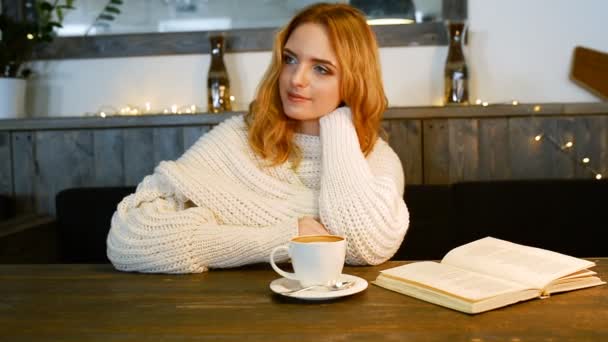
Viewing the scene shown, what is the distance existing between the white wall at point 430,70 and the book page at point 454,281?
4.29ft

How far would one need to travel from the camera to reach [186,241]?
1283 mm

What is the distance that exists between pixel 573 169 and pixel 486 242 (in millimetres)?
1075

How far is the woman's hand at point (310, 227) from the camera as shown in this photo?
133 centimetres

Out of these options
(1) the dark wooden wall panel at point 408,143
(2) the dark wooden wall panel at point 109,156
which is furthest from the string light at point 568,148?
(2) the dark wooden wall panel at point 109,156

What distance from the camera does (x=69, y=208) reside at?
210 cm

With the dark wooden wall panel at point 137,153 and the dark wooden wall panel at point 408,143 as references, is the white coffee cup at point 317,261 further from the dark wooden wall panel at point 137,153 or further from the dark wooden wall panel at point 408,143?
the dark wooden wall panel at point 137,153

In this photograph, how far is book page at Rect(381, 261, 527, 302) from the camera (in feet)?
3.06

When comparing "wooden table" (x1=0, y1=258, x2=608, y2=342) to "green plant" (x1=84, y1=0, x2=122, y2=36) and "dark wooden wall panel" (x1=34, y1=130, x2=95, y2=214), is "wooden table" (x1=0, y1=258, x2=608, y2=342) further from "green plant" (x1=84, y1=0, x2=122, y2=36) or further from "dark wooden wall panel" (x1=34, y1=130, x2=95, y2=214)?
"green plant" (x1=84, y1=0, x2=122, y2=36)

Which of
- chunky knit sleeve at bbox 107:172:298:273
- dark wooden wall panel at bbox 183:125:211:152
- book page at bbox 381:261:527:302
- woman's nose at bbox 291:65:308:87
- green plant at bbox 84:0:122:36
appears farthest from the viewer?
green plant at bbox 84:0:122:36

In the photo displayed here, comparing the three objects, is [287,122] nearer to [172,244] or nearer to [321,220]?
[321,220]

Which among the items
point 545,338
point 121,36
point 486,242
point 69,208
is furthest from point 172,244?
point 121,36

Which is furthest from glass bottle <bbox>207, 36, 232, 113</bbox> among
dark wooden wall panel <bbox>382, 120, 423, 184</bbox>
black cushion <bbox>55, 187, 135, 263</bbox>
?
dark wooden wall panel <bbox>382, 120, 423, 184</bbox>

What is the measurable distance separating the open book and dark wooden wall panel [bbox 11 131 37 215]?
5.20 ft

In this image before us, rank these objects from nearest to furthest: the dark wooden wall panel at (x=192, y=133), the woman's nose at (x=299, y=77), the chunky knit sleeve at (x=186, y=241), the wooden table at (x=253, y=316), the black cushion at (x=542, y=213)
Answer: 1. the wooden table at (x=253, y=316)
2. the chunky knit sleeve at (x=186, y=241)
3. the woman's nose at (x=299, y=77)
4. the black cushion at (x=542, y=213)
5. the dark wooden wall panel at (x=192, y=133)
